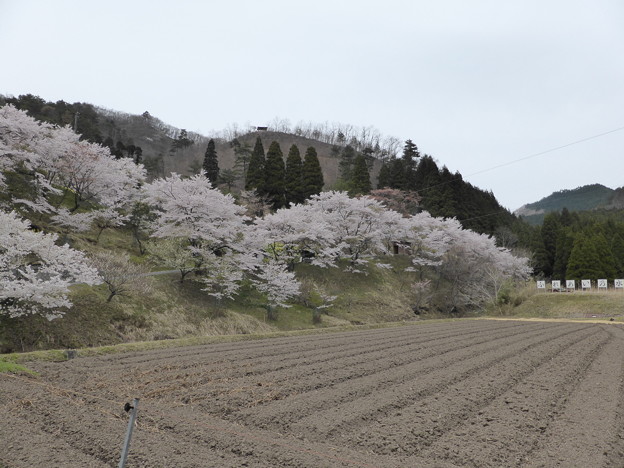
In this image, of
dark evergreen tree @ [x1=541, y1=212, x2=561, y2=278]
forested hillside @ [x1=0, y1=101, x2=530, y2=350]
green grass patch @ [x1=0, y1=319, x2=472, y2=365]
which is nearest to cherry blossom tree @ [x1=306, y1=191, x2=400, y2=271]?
forested hillside @ [x1=0, y1=101, x2=530, y2=350]

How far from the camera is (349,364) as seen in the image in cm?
976

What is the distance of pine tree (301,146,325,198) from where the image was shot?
40.3 m

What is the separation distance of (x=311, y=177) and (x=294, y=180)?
6.04 feet

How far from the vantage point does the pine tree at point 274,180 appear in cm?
3903

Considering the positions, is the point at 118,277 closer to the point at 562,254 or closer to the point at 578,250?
the point at 578,250

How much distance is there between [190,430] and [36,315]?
11425 mm

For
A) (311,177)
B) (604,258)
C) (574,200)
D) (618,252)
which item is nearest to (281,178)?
(311,177)

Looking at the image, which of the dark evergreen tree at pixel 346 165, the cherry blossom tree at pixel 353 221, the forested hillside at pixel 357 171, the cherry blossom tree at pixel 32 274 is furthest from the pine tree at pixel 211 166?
the cherry blossom tree at pixel 32 274

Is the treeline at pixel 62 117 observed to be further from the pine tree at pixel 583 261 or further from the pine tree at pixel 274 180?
the pine tree at pixel 583 261

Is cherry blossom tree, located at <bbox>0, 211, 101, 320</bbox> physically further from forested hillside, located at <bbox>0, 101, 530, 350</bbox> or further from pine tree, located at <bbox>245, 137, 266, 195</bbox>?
pine tree, located at <bbox>245, 137, 266, 195</bbox>

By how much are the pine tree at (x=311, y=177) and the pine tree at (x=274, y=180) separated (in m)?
2.28

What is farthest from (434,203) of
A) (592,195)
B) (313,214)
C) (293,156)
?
(592,195)

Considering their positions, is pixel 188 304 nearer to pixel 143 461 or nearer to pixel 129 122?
pixel 143 461

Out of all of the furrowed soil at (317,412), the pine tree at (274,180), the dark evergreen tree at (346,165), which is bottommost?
the furrowed soil at (317,412)
